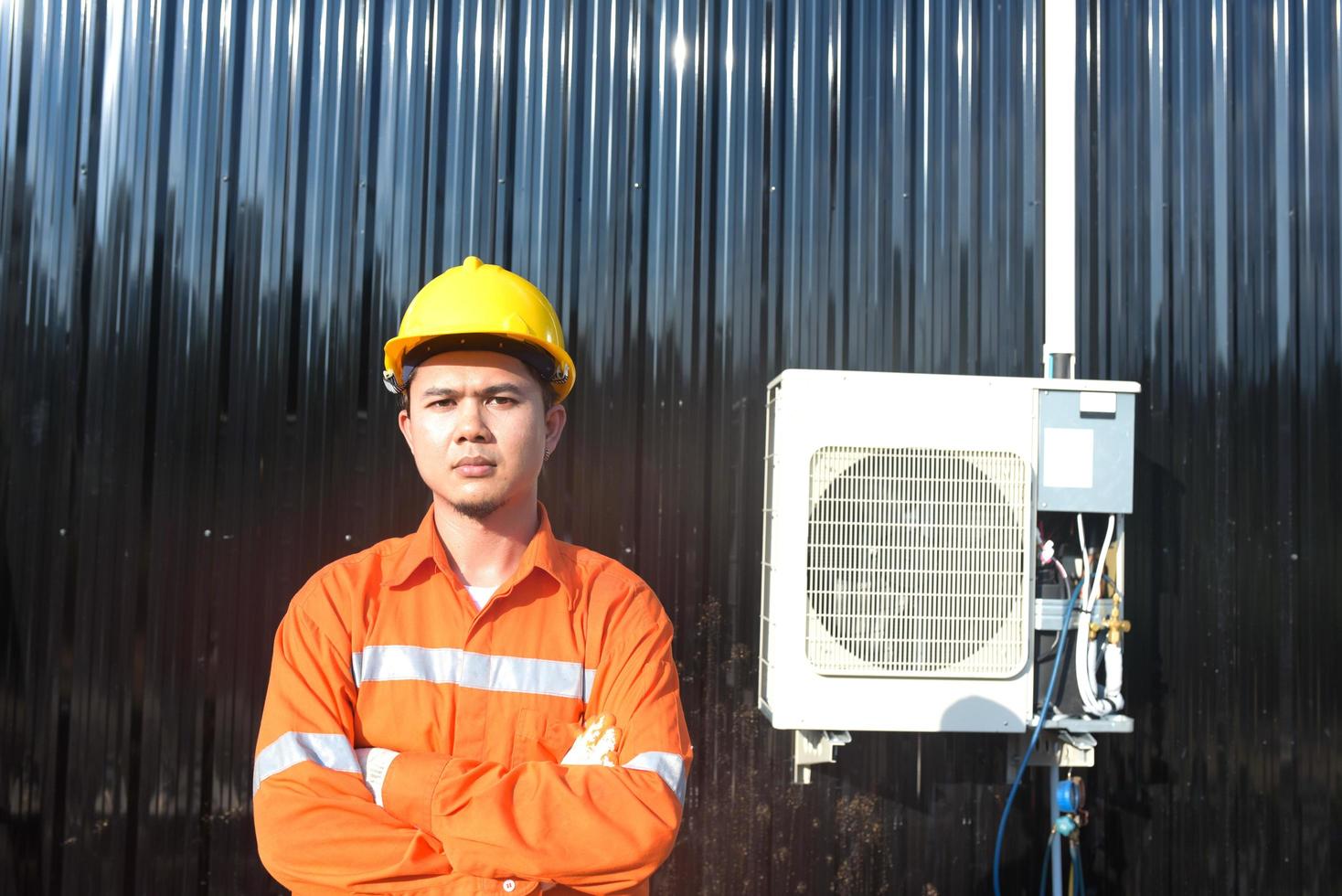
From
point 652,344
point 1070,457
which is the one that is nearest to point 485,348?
point 652,344

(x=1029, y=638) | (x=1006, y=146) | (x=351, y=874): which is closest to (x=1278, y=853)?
(x=1029, y=638)

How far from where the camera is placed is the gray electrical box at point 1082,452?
7.72 feet

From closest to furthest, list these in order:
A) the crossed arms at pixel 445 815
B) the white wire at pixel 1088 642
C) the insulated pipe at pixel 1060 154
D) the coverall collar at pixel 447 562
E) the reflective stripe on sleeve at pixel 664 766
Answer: the crossed arms at pixel 445 815
the reflective stripe on sleeve at pixel 664 766
the coverall collar at pixel 447 562
the white wire at pixel 1088 642
the insulated pipe at pixel 1060 154

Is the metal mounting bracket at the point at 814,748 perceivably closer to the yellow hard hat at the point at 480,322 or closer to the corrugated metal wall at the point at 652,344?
the corrugated metal wall at the point at 652,344

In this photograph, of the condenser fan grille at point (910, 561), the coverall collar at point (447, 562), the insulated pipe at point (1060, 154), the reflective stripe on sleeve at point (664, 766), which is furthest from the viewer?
the insulated pipe at point (1060, 154)

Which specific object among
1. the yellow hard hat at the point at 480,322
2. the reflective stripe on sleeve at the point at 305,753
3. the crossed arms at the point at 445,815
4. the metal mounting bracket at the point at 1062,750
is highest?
the yellow hard hat at the point at 480,322

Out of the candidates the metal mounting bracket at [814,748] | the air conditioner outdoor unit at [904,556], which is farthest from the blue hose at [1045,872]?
the metal mounting bracket at [814,748]

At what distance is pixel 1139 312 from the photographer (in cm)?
289

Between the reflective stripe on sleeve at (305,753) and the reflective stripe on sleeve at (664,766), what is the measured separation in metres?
0.49

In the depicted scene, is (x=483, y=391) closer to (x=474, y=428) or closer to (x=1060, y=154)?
(x=474, y=428)

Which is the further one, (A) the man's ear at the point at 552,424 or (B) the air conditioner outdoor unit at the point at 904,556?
(B) the air conditioner outdoor unit at the point at 904,556

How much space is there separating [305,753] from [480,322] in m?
0.82

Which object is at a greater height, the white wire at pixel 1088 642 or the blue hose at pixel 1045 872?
the white wire at pixel 1088 642

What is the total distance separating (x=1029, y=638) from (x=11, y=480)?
3.10 meters
